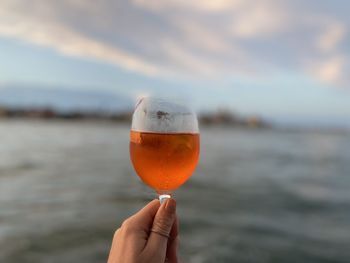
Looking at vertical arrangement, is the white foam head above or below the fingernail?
above

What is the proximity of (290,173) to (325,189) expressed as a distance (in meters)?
5.08

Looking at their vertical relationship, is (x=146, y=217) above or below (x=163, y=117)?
below

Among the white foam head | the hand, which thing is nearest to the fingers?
the hand

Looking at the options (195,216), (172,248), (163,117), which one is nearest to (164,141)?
(163,117)

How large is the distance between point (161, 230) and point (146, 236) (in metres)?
0.07

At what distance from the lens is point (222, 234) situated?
8.69 m

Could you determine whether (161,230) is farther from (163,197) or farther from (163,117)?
(163,117)

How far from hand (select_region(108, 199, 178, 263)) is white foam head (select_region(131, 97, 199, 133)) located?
0.33m

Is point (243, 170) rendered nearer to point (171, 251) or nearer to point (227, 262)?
point (227, 262)

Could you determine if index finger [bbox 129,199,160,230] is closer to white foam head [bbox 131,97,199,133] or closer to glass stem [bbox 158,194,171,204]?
glass stem [bbox 158,194,171,204]

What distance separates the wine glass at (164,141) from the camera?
6.21ft

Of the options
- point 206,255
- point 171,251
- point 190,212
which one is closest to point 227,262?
point 206,255

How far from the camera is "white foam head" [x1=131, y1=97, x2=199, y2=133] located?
6.24ft

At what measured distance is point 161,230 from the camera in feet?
5.91
